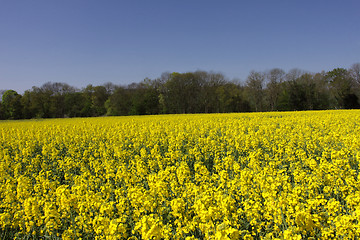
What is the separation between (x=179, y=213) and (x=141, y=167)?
10.1ft

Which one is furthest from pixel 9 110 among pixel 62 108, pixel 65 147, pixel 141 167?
pixel 141 167

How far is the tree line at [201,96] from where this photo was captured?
204ft

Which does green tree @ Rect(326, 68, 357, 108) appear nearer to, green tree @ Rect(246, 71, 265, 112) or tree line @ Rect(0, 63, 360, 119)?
tree line @ Rect(0, 63, 360, 119)

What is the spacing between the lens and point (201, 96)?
65.9 meters

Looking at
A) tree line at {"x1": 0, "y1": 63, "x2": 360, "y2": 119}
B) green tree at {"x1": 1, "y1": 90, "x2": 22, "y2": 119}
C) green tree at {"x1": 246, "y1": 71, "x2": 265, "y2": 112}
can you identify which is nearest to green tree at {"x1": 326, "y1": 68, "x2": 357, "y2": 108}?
tree line at {"x1": 0, "y1": 63, "x2": 360, "y2": 119}

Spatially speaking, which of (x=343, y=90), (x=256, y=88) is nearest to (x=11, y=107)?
(x=256, y=88)

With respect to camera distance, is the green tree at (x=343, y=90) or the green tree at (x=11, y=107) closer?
the green tree at (x=343, y=90)

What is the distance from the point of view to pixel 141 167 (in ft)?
22.9

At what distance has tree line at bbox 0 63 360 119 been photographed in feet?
204

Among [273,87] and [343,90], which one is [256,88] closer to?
[273,87]

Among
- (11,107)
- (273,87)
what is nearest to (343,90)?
(273,87)

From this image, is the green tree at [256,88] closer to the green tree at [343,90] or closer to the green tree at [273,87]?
the green tree at [273,87]

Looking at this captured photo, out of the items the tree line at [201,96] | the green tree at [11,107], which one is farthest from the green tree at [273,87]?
the green tree at [11,107]

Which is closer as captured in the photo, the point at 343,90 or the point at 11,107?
the point at 343,90
